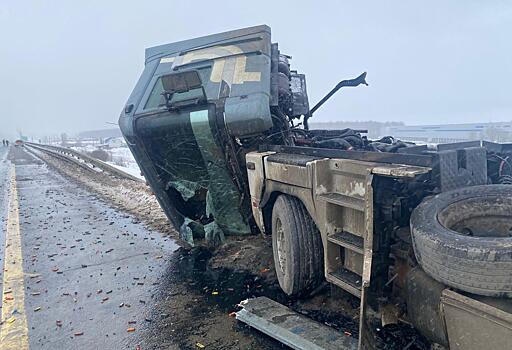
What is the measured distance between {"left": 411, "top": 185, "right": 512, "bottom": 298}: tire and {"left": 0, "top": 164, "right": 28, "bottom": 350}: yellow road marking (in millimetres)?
3162

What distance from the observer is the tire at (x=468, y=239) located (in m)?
1.92

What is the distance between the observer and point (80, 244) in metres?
6.44

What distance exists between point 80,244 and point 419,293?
5.43 m

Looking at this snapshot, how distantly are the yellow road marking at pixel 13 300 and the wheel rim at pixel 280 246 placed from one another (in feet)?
7.53

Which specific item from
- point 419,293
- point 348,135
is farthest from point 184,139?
point 419,293

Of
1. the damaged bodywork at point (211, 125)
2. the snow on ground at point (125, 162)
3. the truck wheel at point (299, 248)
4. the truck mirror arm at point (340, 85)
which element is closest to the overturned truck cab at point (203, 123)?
the damaged bodywork at point (211, 125)

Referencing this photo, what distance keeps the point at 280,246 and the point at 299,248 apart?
1.61 ft

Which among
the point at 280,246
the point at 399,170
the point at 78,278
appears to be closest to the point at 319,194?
the point at 399,170

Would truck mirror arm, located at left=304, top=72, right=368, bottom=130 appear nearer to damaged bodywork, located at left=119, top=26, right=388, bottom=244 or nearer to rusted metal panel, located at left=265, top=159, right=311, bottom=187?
damaged bodywork, located at left=119, top=26, right=388, bottom=244

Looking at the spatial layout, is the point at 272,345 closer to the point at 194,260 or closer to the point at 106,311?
the point at 106,311

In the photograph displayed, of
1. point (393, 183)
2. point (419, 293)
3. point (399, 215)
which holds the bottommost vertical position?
point (419, 293)

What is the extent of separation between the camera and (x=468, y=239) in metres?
2.04

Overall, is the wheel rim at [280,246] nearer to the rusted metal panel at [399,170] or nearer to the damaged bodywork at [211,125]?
the damaged bodywork at [211,125]

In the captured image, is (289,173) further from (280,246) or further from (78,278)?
(78,278)
